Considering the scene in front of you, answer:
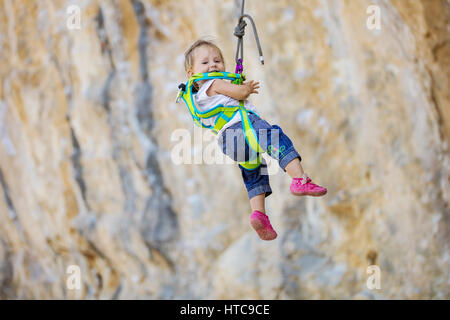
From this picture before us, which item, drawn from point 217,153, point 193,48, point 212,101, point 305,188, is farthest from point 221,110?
point 217,153

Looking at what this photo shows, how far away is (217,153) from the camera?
257 centimetres

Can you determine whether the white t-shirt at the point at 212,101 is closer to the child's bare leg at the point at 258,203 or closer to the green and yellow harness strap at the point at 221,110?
the green and yellow harness strap at the point at 221,110

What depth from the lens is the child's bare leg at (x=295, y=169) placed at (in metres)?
1.09

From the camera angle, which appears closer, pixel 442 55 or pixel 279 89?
pixel 442 55

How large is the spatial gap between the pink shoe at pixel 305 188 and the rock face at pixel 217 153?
1.50 metres

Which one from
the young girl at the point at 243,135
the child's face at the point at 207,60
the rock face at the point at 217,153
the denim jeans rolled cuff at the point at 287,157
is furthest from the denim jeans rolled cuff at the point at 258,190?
the rock face at the point at 217,153

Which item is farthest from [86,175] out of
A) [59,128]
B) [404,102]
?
[404,102]

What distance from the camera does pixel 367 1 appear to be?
8.06 feet

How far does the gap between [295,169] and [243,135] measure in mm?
134

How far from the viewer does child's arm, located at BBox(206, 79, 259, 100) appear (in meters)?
1.15
